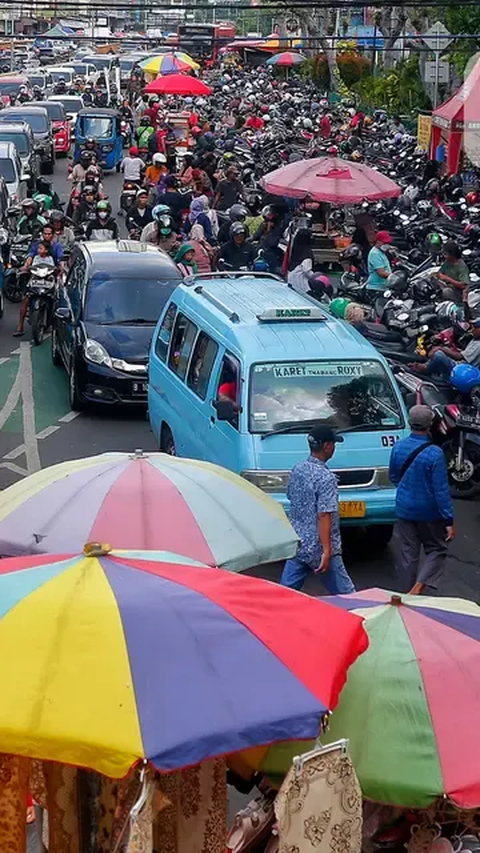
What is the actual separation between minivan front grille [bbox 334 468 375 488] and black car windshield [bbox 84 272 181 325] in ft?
17.6

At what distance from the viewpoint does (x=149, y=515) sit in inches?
240

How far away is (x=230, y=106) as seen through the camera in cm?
4953

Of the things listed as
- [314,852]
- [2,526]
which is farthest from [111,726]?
[2,526]

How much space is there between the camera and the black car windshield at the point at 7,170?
88.3ft

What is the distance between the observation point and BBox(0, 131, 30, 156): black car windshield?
32500mm

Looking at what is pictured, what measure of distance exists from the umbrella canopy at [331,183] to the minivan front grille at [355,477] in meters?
10.2

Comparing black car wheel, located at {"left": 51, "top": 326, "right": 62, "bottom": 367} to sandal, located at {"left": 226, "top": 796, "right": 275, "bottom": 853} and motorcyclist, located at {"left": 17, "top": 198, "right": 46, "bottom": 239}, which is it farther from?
sandal, located at {"left": 226, "top": 796, "right": 275, "bottom": 853}

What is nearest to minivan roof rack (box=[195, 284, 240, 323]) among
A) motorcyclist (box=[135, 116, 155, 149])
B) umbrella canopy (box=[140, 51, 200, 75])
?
motorcyclist (box=[135, 116, 155, 149])

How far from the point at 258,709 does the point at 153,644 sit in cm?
38

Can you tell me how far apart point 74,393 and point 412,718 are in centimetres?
1020

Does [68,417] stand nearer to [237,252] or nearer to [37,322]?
[37,322]

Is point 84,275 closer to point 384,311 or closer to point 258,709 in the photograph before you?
point 384,311

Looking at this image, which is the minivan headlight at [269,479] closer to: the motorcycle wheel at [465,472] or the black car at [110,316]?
the motorcycle wheel at [465,472]

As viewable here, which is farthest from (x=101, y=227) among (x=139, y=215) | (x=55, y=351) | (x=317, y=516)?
(x=317, y=516)
